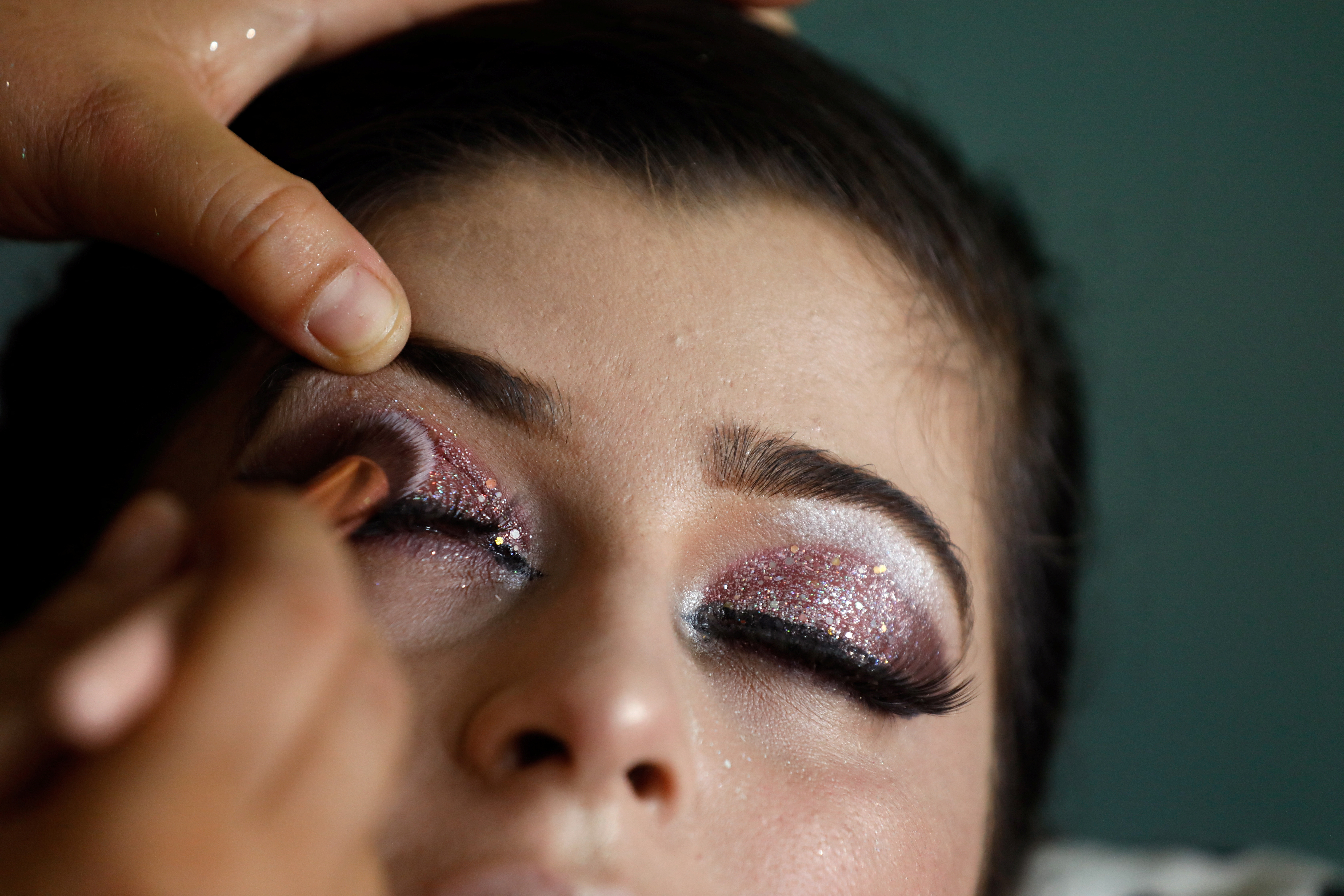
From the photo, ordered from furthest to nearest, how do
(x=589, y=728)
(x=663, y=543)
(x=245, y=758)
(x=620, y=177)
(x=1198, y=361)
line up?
(x=1198, y=361)
(x=620, y=177)
(x=663, y=543)
(x=589, y=728)
(x=245, y=758)

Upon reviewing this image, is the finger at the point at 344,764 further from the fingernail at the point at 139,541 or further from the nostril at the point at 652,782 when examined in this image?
the nostril at the point at 652,782

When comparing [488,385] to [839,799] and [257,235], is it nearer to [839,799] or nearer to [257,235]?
[257,235]

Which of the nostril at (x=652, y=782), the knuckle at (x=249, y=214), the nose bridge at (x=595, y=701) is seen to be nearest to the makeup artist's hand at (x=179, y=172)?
the knuckle at (x=249, y=214)

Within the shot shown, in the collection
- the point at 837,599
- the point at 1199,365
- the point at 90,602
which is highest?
the point at 1199,365

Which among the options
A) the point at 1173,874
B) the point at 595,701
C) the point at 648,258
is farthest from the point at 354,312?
the point at 1173,874

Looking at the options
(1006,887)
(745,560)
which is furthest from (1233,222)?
(745,560)

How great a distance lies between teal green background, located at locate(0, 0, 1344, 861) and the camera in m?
1.66

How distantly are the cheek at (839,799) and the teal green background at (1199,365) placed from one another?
0.92 meters

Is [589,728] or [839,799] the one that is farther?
[839,799]

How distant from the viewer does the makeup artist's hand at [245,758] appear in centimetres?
33

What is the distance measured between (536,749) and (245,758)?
273mm

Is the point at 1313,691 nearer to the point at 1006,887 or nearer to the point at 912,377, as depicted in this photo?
the point at 1006,887

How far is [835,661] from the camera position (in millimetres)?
762

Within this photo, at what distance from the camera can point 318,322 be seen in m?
0.73
